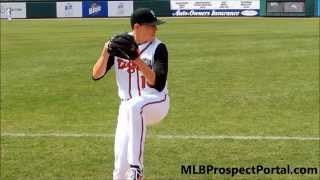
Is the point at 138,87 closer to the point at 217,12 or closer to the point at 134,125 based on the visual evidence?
the point at 134,125

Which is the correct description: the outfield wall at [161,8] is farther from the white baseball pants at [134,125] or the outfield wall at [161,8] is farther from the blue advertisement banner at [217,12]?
the white baseball pants at [134,125]

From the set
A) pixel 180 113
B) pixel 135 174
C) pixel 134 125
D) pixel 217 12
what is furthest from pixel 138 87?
pixel 217 12

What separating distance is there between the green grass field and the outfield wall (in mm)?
36172

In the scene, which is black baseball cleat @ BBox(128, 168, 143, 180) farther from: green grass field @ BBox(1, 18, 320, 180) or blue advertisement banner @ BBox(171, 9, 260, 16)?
blue advertisement banner @ BBox(171, 9, 260, 16)

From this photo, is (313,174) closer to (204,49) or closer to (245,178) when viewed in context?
(245,178)

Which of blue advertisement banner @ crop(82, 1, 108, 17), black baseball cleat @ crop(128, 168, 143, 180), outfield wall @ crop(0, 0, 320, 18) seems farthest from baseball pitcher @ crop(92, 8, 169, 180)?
blue advertisement banner @ crop(82, 1, 108, 17)

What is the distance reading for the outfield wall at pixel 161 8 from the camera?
57156 millimetres

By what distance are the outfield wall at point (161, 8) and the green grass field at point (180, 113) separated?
36.2 meters

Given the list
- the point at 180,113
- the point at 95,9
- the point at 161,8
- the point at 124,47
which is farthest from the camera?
the point at 95,9

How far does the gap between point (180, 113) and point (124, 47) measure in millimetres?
6978

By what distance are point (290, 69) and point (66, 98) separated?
22.9 ft

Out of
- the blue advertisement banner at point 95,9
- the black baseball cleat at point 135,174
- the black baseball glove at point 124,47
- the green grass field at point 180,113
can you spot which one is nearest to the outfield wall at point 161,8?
the blue advertisement banner at point 95,9

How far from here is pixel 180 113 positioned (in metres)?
11.4

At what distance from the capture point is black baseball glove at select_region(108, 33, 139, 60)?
448 centimetres
